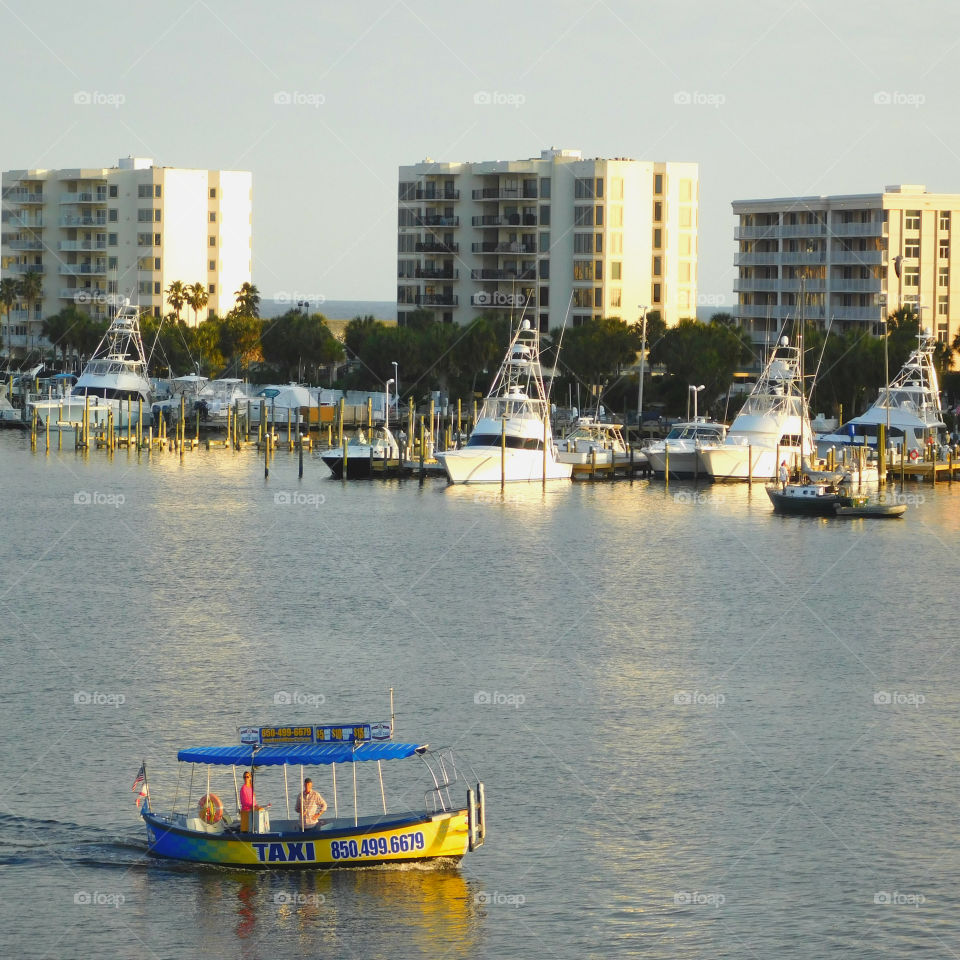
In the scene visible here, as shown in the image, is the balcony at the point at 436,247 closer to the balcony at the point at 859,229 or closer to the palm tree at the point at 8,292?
the balcony at the point at 859,229

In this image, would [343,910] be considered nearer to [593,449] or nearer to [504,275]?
[593,449]

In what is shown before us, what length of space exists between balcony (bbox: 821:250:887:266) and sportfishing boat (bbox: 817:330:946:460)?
3310cm

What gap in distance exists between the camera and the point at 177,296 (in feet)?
Result: 546

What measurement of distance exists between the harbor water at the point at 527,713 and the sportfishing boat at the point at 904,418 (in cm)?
2745

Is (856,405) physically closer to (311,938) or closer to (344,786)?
(344,786)

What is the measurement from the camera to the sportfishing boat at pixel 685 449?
106m

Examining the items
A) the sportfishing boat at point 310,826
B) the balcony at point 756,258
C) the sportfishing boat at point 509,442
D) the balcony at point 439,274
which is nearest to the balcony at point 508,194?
the balcony at point 439,274

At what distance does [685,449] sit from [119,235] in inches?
3543

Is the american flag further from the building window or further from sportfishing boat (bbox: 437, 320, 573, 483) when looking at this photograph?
the building window

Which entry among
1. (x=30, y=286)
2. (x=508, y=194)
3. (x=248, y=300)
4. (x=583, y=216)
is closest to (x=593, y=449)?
(x=583, y=216)

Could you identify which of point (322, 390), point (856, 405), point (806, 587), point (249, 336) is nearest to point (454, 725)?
point (806, 587)

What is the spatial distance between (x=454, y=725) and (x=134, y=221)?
141847 millimetres

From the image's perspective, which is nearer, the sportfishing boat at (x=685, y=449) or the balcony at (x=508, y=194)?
the sportfishing boat at (x=685, y=449)

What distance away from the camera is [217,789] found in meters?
37.3
